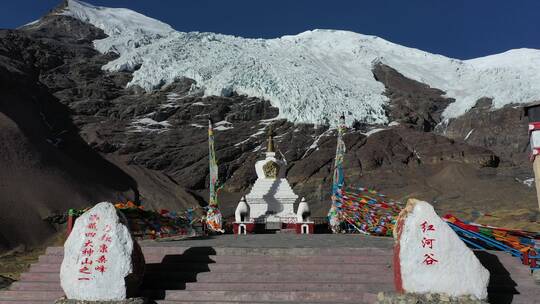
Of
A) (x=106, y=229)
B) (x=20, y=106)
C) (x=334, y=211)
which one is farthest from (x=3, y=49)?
(x=106, y=229)

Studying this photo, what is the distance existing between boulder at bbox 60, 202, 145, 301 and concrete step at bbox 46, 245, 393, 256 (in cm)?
132

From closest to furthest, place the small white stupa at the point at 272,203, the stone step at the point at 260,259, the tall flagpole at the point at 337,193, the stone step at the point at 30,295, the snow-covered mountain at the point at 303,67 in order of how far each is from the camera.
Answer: the stone step at the point at 30,295
the stone step at the point at 260,259
the tall flagpole at the point at 337,193
the small white stupa at the point at 272,203
the snow-covered mountain at the point at 303,67

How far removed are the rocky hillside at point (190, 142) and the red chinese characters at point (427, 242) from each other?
95.2ft

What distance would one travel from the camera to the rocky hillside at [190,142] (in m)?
40.5

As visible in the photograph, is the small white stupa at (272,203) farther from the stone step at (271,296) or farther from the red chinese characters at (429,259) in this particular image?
the red chinese characters at (429,259)

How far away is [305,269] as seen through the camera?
27.7ft

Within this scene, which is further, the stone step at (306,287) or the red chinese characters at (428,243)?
the stone step at (306,287)

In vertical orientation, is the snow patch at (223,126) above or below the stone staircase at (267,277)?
above

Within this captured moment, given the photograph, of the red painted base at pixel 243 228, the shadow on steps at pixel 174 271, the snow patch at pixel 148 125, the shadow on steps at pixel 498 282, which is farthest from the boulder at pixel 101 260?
the snow patch at pixel 148 125

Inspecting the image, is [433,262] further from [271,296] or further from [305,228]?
[305,228]

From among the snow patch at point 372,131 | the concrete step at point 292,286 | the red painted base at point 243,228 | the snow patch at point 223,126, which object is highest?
the snow patch at point 223,126

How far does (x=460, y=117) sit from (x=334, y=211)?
61.5 meters

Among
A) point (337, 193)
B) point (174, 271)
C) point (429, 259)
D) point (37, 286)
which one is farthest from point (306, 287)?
point (337, 193)

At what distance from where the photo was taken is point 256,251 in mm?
8828
